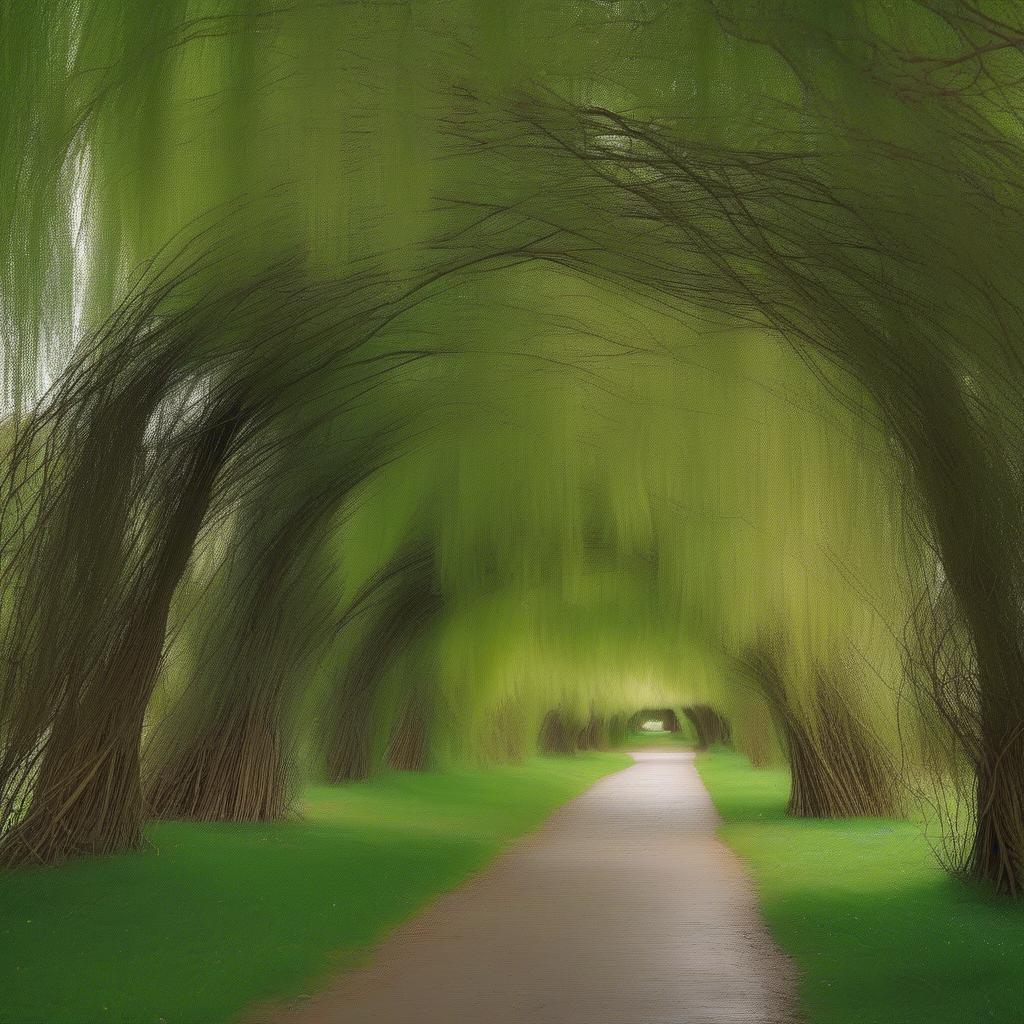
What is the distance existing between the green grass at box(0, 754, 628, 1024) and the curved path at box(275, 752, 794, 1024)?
1.00ft

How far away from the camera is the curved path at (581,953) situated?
16.5ft

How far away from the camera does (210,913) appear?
7.00 meters

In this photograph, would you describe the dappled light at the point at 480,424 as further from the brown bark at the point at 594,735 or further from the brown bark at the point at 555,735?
the brown bark at the point at 594,735

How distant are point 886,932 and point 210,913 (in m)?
3.47

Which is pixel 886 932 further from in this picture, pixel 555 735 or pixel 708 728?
pixel 708 728

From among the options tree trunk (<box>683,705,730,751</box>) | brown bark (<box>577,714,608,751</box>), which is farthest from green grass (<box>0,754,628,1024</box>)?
tree trunk (<box>683,705,730,751</box>)

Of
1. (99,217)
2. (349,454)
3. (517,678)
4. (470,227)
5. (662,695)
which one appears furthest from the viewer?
(662,695)

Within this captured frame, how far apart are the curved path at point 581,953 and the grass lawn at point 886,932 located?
196 millimetres

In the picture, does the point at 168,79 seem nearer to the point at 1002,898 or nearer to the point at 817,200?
the point at 817,200

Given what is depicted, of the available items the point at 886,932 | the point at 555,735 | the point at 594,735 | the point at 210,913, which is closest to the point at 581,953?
the point at 886,932

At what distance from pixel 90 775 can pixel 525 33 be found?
19.2ft

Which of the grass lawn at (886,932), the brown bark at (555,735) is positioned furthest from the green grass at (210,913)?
the brown bark at (555,735)

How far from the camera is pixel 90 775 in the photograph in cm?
867

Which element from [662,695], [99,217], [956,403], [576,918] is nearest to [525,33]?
[99,217]
